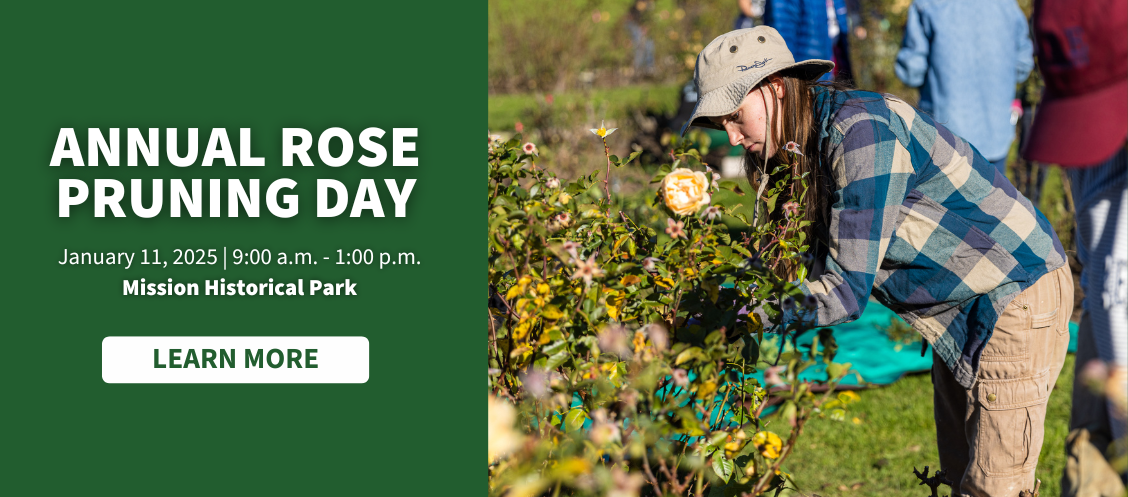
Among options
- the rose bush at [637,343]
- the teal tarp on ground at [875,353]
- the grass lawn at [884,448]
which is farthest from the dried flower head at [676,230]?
the teal tarp on ground at [875,353]

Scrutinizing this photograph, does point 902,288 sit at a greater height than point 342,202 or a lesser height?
lesser

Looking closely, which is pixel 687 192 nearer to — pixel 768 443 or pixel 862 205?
pixel 862 205

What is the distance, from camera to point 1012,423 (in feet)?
6.18

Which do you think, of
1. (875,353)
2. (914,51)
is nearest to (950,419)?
(875,353)

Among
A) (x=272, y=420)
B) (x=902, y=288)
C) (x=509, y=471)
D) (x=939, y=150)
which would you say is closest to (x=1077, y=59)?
(x=939, y=150)

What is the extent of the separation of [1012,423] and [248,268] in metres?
1.59

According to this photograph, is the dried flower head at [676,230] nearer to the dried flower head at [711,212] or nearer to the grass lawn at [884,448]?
the dried flower head at [711,212]

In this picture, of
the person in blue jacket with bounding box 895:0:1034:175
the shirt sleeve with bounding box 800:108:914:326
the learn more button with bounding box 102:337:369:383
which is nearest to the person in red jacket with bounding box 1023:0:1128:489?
the shirt sleeve with bounding box 800:108:914:326

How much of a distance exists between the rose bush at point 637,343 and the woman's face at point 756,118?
0.37 feet

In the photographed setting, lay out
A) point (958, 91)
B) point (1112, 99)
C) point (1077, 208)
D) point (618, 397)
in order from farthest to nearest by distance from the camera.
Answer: point (958, 91) → point (1077, 208) → point (618, 397) → point (1112, 99)

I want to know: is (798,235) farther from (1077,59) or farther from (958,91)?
(958,91)

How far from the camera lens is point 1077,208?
142cm

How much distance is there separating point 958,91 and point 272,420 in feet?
12.2

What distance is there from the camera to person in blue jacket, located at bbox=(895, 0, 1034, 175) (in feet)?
13.2
